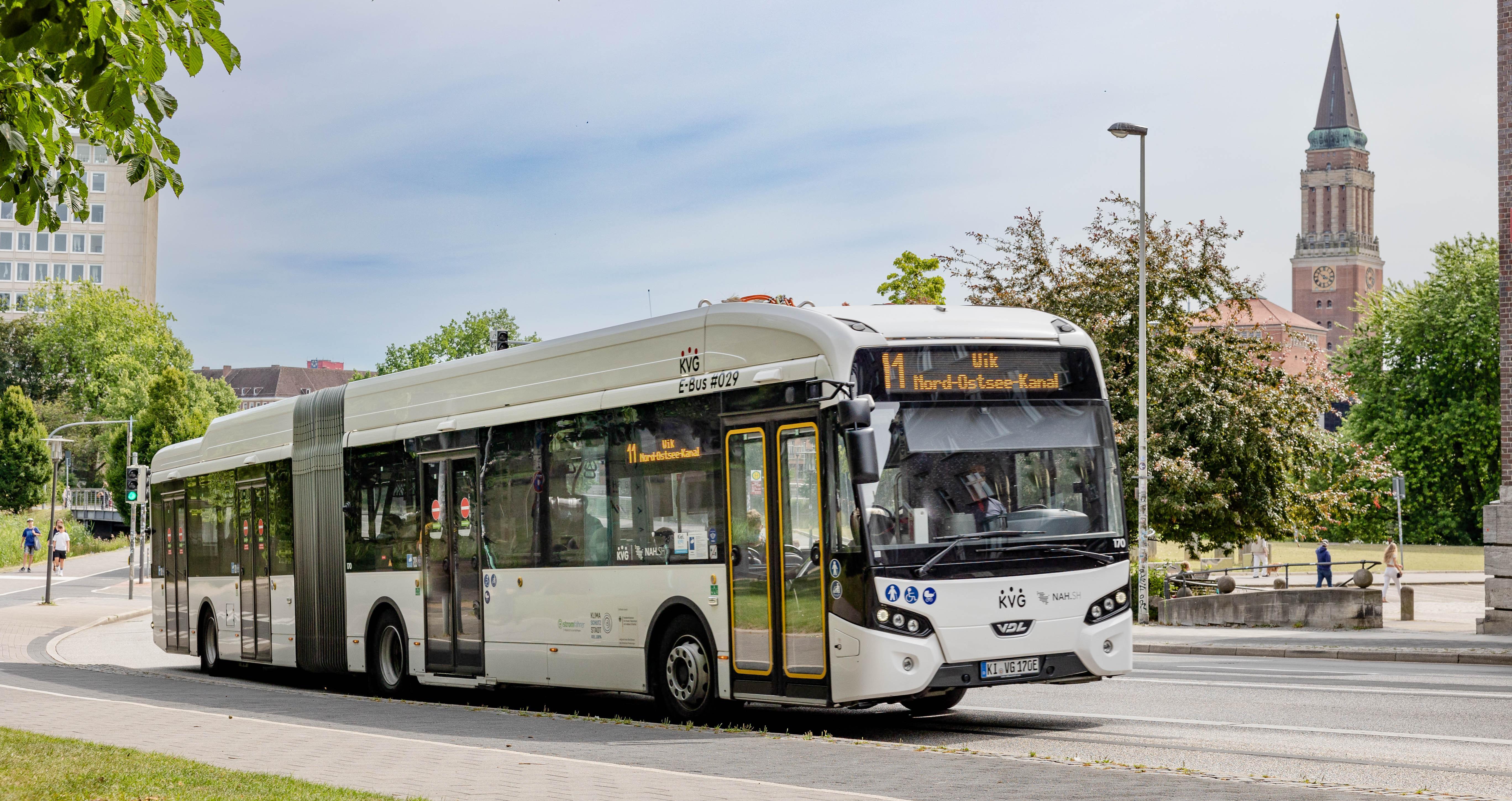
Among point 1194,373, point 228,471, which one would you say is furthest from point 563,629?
point 1194,373

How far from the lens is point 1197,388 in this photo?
33406mm

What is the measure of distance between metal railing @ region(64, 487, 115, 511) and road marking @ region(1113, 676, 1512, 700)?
80.8 meters

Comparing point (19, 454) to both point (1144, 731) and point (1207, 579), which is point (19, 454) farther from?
point (1144, 731)

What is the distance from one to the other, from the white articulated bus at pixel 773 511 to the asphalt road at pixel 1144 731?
609 mm

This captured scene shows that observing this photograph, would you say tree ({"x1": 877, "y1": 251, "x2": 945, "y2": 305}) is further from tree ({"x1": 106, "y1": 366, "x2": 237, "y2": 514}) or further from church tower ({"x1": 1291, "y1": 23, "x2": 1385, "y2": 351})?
church tower ({"x1": 1291, "y1": 23, "x2": 1385, "y2": 351})

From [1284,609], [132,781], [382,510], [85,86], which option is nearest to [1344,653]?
[1284,609]

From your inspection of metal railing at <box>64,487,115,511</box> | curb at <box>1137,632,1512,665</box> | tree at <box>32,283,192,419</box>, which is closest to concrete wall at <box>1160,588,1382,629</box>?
curb at <box>1137,632,1512,665</box>

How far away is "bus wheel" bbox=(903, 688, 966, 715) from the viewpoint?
12.1m

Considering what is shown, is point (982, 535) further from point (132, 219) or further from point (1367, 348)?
point (132, 219)

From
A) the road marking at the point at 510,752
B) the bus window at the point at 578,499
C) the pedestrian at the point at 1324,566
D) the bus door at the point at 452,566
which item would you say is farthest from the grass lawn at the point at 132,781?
the pedestrian at the point at 1324,566

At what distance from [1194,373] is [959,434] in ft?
80.2

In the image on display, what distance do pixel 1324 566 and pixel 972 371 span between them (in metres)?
29.2

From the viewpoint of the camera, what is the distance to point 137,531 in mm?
63906

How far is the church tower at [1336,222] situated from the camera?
630ft
